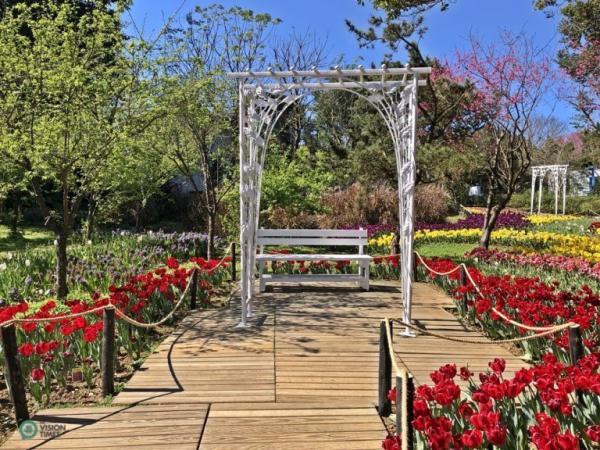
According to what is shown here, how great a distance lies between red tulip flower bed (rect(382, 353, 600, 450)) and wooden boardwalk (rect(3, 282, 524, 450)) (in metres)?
0.68

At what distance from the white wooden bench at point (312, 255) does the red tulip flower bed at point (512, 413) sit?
16.0 feet

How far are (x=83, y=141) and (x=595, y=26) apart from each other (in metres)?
9.02

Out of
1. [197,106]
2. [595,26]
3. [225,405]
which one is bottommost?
[225,405]

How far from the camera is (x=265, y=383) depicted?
160 inches

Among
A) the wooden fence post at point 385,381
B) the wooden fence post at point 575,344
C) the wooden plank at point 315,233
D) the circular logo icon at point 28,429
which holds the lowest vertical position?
the circular logo icon at point 28,429

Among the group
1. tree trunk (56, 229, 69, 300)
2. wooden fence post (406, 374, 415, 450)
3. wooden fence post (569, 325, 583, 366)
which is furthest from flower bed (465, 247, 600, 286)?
tree trunk (56, 229, 69, 300)

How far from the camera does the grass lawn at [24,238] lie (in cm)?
1340

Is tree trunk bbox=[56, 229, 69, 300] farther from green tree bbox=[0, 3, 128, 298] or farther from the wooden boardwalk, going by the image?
the wooden boardwalk

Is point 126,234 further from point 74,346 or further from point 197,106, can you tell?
point 74,346

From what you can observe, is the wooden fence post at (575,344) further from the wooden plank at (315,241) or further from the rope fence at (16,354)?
the wooden plank at (315,241)

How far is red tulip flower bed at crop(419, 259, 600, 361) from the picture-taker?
172 inches

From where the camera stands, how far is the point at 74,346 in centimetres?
423

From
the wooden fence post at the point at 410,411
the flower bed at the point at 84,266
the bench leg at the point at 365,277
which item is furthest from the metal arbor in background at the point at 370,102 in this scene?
the wooden fence post at the point at 410,411

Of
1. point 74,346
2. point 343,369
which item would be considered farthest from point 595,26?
point 74,346
